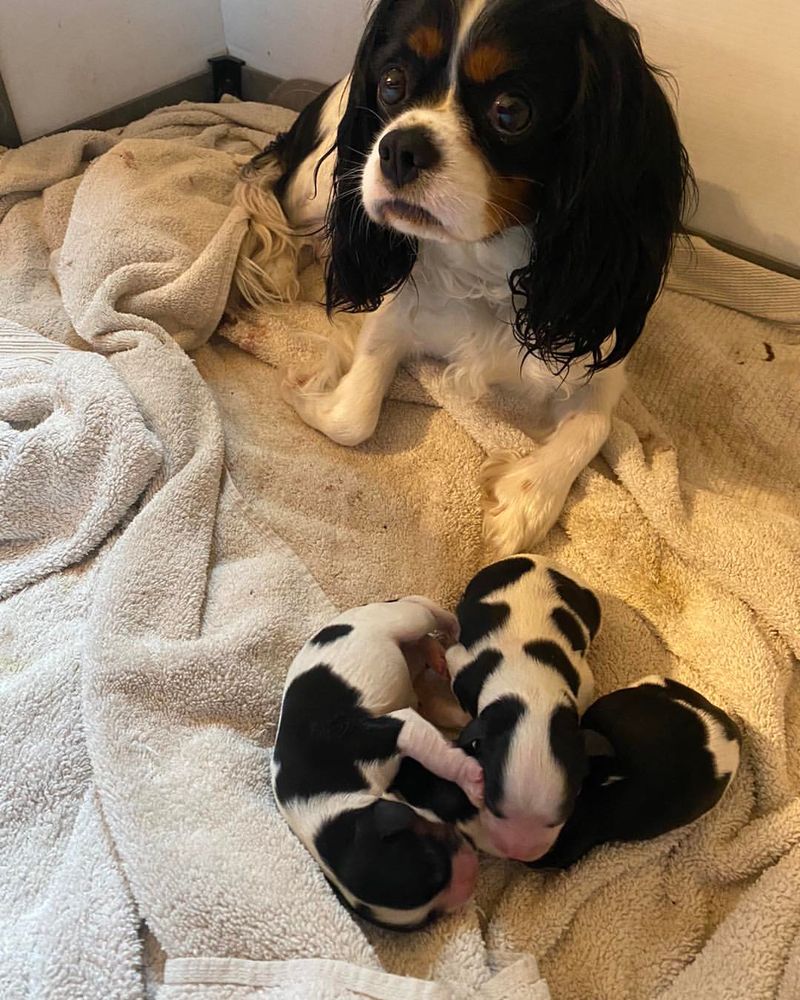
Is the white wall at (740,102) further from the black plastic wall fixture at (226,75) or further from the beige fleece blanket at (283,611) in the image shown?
the black plastic wall fixture at (226,75)

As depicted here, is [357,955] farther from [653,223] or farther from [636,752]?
[653,223]

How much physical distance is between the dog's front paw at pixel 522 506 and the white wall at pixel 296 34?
121 centimetres

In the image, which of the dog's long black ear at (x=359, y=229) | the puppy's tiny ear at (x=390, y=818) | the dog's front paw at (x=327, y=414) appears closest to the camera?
the puppy's tiny ear at (x=390, y=818)

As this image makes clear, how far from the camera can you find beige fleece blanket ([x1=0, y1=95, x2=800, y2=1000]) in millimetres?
1002

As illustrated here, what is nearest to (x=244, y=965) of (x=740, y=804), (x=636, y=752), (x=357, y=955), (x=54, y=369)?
(x=357, y=955)

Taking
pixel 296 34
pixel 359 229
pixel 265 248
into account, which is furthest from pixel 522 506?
pixel 296 34

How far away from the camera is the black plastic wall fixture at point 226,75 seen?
7.79 ft

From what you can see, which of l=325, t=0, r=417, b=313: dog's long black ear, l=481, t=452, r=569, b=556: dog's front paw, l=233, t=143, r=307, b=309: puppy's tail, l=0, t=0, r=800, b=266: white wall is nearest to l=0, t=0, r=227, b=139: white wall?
l=0, t=0, r=800, b=266: white wall

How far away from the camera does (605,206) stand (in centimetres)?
121

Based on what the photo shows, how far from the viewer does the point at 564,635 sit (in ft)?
3.88

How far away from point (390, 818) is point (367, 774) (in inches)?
3.0

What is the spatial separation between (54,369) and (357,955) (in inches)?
40.5

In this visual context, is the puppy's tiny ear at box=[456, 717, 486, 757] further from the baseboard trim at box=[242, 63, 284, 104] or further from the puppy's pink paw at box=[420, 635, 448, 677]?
the baseboard trim at box=[242, 63, 284, 104]

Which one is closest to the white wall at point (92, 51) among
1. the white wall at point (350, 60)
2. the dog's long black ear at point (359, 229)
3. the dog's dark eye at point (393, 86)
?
the white wall at point (350, 60)
